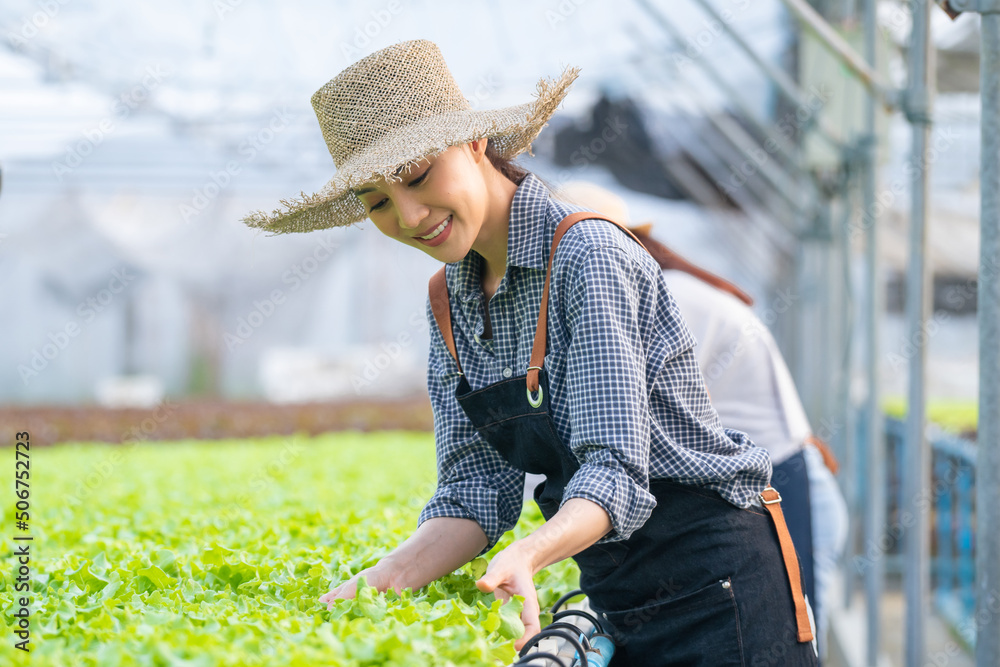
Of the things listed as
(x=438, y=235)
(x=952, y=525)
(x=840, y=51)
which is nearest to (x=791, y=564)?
(x=438, y=235)

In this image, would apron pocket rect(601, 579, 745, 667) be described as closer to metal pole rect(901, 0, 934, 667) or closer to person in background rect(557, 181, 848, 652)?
person in background rect(557, 181, 848, 652)

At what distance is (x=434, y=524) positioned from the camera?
5.32ft

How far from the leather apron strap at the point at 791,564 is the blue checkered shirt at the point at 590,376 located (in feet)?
0.13

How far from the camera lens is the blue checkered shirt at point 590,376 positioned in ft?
4.41

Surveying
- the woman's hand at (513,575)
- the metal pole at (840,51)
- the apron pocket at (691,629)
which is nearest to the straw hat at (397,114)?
the woman's hand at (513,575)

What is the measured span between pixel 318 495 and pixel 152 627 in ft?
7.86

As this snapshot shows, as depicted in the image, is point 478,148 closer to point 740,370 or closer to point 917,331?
point 740,370

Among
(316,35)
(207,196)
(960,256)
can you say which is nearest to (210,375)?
(207,196)

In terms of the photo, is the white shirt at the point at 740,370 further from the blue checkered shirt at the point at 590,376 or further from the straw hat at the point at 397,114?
the straw hat at the point at 397,114

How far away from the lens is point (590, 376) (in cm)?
136

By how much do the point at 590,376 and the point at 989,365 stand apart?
53.5 inches

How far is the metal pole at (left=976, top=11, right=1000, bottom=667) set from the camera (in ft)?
7.13

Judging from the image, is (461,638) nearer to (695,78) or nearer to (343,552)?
(343,552)

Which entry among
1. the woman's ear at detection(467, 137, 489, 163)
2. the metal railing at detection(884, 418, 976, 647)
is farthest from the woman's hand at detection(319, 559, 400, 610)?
the metal railing at detection(884, 418, 976, 647)
